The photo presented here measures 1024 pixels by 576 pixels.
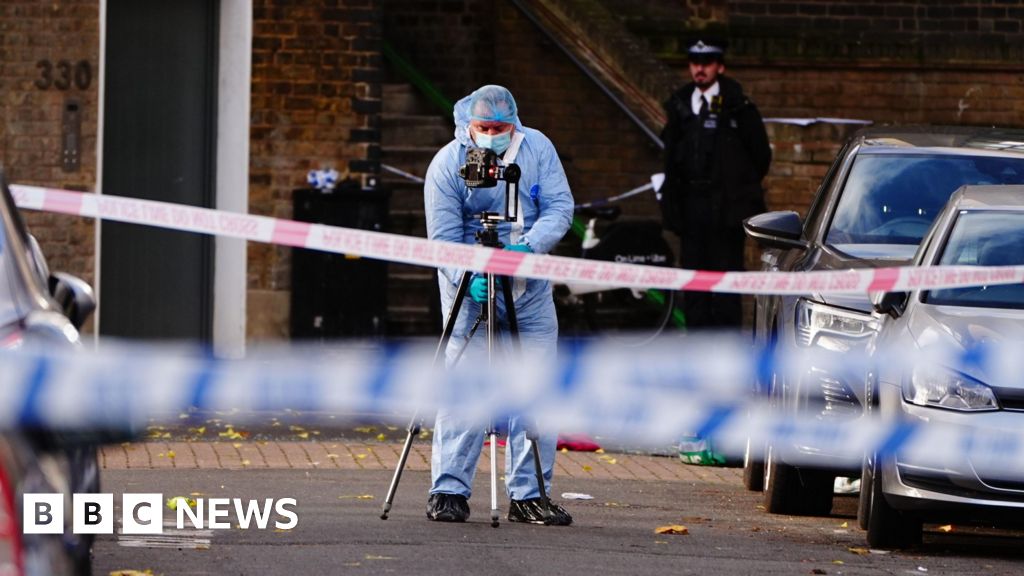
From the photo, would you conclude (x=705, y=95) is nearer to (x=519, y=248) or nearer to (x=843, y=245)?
(x=843, y=245)

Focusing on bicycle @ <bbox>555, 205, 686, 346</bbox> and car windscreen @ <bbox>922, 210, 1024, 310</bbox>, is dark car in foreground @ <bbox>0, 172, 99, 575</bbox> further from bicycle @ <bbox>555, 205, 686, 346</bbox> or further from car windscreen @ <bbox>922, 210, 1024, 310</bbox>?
bicycle @ <bbox>555, 205, 686, 346</bbox>

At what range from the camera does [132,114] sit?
54.5ft

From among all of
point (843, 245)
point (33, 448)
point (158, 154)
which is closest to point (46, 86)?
point (158, 154)

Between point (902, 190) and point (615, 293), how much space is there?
7949 millimetres

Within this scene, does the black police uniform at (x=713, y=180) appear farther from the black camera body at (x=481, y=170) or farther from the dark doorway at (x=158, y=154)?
the black camera body at (x=481, y=170)

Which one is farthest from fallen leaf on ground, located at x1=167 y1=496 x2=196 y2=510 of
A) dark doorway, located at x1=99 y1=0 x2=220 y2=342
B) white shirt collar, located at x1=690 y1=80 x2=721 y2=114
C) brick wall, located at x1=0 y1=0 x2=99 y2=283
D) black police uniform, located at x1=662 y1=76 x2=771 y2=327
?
dark doorway, located at x1=99 y1=0 x2=220 y2=342

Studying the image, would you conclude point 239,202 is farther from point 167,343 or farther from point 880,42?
point 880,42

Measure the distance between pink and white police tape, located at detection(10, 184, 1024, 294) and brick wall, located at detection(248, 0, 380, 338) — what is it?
756 centimetres

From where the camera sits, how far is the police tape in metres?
7.42

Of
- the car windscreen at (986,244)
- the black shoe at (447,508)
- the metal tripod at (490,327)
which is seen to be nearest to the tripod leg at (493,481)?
the metal tripod at (490,327)

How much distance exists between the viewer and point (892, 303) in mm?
9453

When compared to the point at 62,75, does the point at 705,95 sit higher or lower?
higher

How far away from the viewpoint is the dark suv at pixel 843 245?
10117 mm

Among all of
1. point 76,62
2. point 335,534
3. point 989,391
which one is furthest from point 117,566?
point 76,62
